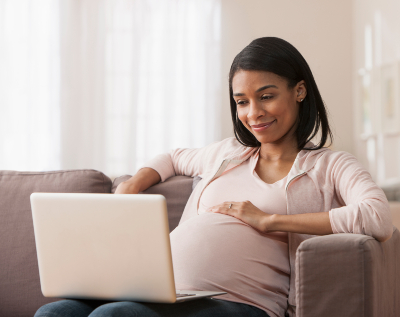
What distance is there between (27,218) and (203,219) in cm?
67

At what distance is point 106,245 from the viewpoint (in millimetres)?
857

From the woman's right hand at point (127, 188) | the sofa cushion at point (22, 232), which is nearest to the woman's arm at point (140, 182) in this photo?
the woman's right hand at point (127, 188)

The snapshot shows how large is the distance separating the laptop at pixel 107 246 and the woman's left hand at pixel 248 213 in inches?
11.5

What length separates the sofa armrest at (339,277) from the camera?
916mm

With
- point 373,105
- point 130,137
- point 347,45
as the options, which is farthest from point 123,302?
point 347,45

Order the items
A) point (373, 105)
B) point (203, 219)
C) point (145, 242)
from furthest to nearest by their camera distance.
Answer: point (373, 105) < point (203, 219) < point (145, 242)

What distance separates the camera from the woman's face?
126 centimetres

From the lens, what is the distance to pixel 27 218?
151 centimetres

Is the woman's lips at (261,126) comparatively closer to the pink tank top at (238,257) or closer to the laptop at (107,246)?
the pink tank top at (238,257)

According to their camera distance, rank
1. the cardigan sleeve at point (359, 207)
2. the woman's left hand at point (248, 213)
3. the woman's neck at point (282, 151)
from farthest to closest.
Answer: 1. the woman's neck at point (282, 151)
2. the woman's left hand at point (248, 213)
3. the cardigan sleeve at point (359, 207)

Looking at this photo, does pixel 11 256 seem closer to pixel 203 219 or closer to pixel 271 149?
pixel 203 219

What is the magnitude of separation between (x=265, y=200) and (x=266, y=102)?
11.2 inches

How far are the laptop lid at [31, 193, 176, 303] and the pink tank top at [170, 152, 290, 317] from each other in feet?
0.84

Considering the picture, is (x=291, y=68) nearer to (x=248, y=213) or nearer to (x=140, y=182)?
(x=248, y=213)
